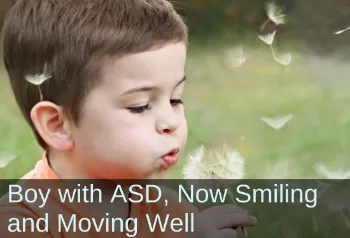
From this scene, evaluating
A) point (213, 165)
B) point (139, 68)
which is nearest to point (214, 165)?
point (213, 165)

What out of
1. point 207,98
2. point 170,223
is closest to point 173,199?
point 170,223

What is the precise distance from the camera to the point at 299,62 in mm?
1032

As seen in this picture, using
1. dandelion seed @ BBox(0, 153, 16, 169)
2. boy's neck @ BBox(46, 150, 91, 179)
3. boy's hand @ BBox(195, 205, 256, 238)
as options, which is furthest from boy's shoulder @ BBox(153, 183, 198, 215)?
dandelion seed @ BBox(0, 153, 16, 169)

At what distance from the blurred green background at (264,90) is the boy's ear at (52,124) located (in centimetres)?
6

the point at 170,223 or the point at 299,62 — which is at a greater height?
the point at 299,62

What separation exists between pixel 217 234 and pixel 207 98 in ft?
0.69

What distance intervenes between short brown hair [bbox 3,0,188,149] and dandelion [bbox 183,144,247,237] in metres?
0.20

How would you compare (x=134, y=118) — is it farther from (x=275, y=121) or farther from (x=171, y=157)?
(x=275, y=121)

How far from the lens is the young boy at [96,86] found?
911 mm

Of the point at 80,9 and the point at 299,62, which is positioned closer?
the point at 80,9

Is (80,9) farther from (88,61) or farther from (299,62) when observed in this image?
(299,62)

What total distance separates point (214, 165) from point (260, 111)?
112mm

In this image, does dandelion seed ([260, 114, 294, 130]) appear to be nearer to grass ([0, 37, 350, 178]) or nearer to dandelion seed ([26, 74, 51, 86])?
grass ([0, 37, 350, 178])

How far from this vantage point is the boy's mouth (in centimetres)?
95
